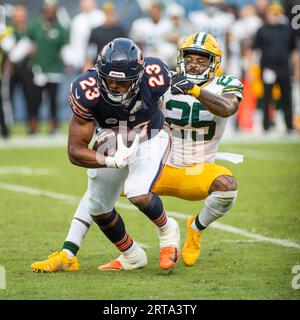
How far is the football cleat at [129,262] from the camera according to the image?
17.8 feet

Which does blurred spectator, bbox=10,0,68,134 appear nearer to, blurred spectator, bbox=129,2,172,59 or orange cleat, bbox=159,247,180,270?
blurred spectator, bbox=129,2,172,59

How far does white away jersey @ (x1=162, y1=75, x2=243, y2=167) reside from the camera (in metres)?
5.88

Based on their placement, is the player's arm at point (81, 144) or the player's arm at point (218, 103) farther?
the player's arm at point (218, 103)

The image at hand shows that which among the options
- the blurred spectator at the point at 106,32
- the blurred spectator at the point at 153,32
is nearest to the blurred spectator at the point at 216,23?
the blurred spectator at the point at 153,32

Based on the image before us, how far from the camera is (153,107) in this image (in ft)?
17.4

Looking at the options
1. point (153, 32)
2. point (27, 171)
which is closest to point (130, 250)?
point (27, 171)

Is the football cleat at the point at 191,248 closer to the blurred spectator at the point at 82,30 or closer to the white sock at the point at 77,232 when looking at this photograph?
the white sock at the point at 77,232

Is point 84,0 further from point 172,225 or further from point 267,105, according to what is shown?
point 172,225

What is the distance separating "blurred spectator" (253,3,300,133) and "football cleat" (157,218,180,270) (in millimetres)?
8309

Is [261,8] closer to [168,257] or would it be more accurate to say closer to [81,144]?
[168,257]

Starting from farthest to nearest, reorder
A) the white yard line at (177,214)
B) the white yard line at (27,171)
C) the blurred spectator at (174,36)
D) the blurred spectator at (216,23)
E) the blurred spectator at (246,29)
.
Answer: the blurred spectator at (246,29), the blurred spectator at (174,36), the blurred spectator at (216,23), the white yard line at (27,171), the white yard line at (177,214)

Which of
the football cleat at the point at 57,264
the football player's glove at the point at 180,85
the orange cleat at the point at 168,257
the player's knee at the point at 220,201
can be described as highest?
the football player's glove at the point at 180,85

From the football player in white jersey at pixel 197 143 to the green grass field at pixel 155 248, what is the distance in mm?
270

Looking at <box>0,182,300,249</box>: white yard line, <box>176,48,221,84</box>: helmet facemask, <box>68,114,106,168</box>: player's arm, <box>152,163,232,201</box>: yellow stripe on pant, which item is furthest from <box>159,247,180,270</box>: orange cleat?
<box>176,48,221,84</box>: helmet facemask
